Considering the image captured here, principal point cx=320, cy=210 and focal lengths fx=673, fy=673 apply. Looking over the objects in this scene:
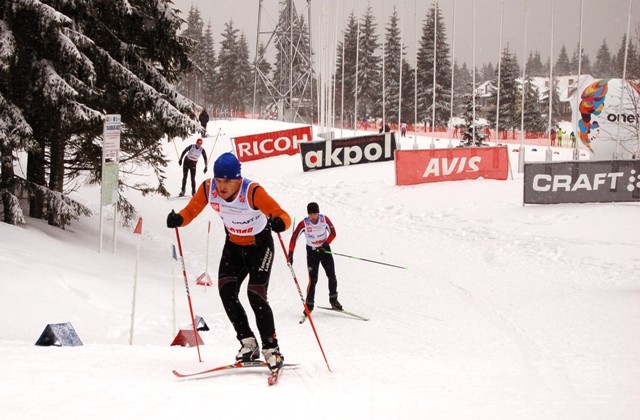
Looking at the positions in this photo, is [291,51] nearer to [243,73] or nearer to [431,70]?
[431,70]

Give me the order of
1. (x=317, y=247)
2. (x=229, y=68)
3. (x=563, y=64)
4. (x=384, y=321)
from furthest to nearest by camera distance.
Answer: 1. (x=563, y=64)
2. (x=229, y=68)
3. (x=317, y=247)
4. (x=384, y=321)

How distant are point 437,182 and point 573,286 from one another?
1033cm

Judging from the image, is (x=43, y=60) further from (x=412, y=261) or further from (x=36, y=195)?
(x=412, y=261)

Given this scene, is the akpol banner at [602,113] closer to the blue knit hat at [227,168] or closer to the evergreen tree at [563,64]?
the blue knit hat at [227,168]

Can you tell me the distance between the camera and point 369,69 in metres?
70.4

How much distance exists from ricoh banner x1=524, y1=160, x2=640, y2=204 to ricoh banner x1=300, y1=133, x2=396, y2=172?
10.7 metres

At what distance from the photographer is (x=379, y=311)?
1084cm

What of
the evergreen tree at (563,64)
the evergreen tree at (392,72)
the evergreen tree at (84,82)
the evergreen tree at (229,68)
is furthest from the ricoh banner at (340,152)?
the evergreen tree at (563,64)

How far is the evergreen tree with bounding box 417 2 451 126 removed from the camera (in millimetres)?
55812

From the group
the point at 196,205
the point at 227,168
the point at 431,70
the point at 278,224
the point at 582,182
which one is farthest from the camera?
the point at 431,70

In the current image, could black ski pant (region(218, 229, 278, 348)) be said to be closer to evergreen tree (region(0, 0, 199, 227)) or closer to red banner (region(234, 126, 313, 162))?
evergreen tree (region(0, 0, 199, 227))

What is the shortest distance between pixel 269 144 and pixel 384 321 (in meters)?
24.9

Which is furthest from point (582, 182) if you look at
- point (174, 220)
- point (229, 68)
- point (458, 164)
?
point (229, 68)

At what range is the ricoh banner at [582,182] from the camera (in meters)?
17.2
